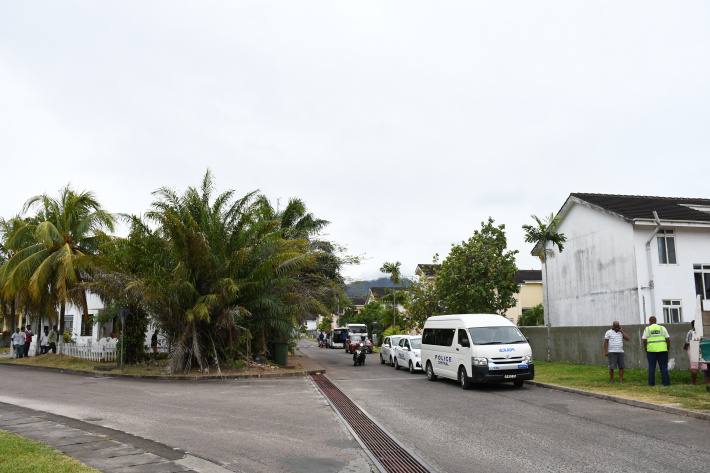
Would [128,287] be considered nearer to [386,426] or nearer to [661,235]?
[386,426]

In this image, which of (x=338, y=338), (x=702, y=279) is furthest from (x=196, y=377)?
(x=338, y=338)

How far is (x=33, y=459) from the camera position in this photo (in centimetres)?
648

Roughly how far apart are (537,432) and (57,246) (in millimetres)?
23841

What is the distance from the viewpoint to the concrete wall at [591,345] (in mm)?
16094

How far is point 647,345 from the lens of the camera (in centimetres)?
1368

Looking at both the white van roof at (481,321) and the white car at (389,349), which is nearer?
the white van roof at (481,321)

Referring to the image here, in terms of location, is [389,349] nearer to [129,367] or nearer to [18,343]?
[129,367]

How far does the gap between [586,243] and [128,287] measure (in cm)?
2111

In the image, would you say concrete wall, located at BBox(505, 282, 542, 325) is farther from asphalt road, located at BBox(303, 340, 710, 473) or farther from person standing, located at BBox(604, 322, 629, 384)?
asphalt road, located at BBox(303, 340, 710, 473)

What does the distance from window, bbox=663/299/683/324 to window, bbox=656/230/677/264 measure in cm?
175

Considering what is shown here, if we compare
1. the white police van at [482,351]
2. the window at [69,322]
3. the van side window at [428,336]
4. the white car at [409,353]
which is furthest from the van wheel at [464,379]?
the window at [69,322]

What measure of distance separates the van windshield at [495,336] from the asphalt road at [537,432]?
1.49 m

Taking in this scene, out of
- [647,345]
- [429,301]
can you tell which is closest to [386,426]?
[647,345]

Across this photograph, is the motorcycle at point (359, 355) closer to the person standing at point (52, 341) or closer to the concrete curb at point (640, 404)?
the concrete curb at point (640, 404)
